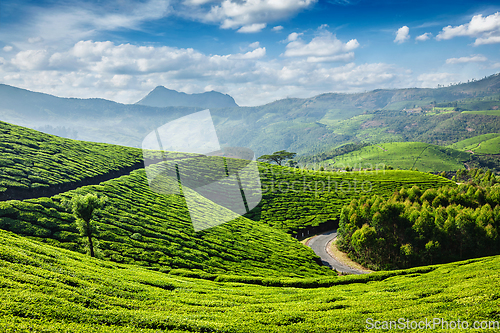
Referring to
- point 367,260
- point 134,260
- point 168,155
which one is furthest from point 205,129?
point 168,155

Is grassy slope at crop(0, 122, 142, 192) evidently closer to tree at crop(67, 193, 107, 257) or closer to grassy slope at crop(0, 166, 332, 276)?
grassy slope at crop(0, 166, 332, 276)

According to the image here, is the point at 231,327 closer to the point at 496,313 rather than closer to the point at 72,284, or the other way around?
the point at 72,284

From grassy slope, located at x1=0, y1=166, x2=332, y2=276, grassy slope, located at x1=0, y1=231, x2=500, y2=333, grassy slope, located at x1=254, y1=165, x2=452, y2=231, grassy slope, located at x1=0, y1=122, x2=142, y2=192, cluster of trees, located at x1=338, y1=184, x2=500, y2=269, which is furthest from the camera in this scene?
grassy slope, located at x1=254, y1=165, x2=452, y2=231

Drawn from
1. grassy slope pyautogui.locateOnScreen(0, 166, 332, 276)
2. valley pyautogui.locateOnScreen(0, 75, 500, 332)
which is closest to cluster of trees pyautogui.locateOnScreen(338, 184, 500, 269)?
valley pyautogui.locateOnScreen(0, 75, 500, 332)

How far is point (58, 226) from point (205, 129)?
25.2 meters

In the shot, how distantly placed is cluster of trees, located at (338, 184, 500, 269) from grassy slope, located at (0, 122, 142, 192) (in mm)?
54963

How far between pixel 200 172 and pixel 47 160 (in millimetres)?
37444

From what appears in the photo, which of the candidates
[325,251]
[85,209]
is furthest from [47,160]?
[325,251]

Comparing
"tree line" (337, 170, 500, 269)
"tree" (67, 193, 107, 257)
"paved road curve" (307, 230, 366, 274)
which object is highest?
"tree" (67, 193, 107, 257)

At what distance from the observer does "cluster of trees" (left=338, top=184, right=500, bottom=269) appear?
42.1 meters

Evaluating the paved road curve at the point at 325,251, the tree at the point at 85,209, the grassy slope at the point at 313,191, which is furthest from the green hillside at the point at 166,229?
the paved road curve at the point at 325,251

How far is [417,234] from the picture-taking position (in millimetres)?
44031

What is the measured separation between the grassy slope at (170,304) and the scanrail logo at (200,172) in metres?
9.27

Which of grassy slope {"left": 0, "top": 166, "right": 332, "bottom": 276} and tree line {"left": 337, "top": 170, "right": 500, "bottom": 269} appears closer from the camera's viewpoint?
grassy slope {"left": 0, "top": 166, "right": 332, "bottom": 276}
